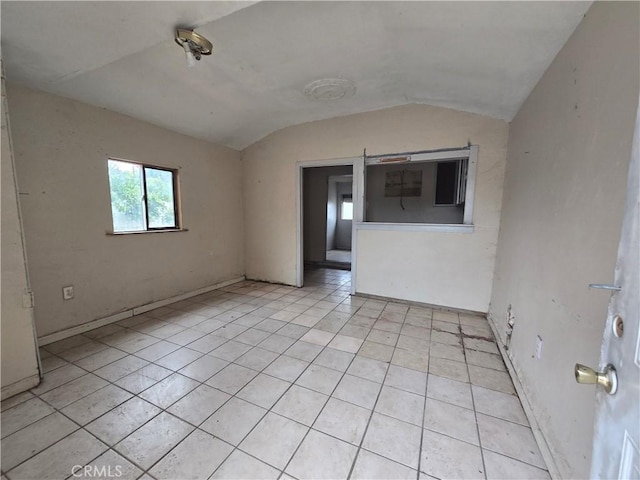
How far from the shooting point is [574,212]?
1190 millimetres

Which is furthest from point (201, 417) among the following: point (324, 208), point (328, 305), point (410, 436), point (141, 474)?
point (324, 208)

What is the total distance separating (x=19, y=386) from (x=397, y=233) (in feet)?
11.8

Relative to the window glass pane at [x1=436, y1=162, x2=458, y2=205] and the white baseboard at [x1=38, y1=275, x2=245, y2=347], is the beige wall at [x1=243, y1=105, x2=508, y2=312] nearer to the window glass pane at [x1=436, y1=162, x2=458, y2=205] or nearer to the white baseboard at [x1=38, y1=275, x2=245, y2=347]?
the white baseboard at [x1=38, y1=275, x2=245, y2=347]

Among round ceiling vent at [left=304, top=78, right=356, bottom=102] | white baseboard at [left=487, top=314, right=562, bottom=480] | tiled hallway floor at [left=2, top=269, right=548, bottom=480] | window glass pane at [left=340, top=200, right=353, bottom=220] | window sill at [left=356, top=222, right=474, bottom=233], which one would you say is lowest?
tiled hallway floor at [left=2, top=269, right=548, bottom=480]

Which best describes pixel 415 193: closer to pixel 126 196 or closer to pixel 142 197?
pixel 142 197

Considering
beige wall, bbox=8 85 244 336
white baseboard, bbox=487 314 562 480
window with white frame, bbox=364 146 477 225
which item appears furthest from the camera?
window with white frame, bbox=364 146 477 225

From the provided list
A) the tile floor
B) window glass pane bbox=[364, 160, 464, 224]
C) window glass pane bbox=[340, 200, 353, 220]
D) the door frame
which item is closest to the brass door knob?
the door frame

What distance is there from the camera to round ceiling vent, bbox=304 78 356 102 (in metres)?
2.46

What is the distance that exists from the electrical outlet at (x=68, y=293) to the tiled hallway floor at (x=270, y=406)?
0.40m

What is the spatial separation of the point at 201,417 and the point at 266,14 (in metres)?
2.52

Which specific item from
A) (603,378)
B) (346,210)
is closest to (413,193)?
(346,210)

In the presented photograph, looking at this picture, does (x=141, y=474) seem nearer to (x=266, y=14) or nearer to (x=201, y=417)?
(x=201, y=417)

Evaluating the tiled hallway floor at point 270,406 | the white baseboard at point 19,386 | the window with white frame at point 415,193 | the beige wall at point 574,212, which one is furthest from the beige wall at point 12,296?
the window with white frame at point 415,193

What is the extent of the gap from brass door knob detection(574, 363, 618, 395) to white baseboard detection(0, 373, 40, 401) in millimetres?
2871
